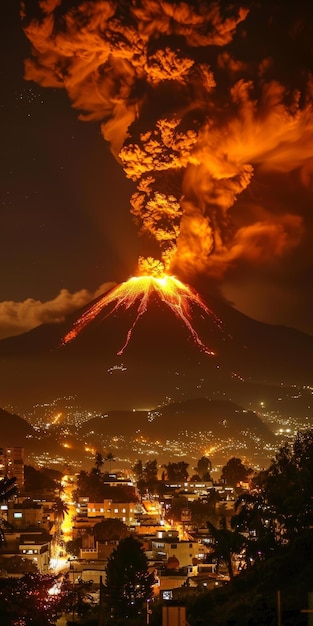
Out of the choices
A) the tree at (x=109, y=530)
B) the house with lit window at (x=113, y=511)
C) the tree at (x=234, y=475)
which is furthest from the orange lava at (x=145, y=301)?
the tree at (x=109, y=530)

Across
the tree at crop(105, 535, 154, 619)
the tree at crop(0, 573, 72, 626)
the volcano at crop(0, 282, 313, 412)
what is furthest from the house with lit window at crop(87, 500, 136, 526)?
the volcano at crop(0, 282, 313, 412)

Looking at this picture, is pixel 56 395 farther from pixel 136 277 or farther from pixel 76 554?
pixel 76 554

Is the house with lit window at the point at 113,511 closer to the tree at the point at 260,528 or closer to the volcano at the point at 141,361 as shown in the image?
the tree at the point at 260,528

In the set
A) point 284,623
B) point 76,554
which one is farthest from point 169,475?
point 284,623

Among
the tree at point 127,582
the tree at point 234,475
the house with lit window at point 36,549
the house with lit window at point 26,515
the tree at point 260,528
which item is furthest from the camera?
the tree at point 234,475

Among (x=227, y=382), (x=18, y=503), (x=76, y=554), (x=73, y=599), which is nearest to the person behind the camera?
(x=73, y=599)

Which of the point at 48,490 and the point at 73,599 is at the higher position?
the point at 48,490
